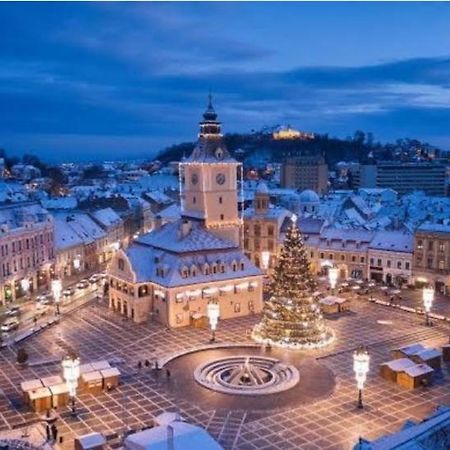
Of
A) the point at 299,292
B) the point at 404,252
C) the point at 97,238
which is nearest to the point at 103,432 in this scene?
the point at 299,292

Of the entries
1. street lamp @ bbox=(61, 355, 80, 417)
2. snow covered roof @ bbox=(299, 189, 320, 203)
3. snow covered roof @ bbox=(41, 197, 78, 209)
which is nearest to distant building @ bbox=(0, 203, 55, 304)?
street lamp @ bbox=(61, 355, 80, 417)

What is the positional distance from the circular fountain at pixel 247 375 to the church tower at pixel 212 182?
2381 centimetres

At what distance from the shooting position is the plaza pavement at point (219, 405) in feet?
128

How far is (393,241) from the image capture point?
82.6m

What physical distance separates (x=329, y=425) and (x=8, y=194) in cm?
7281

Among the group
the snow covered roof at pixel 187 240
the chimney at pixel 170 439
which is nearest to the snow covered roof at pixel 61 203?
the snow covered roof at pixel 187 240

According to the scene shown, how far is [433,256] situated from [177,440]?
5543cm

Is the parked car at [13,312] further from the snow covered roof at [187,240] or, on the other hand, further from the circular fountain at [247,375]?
the circular fountain at [247,375]

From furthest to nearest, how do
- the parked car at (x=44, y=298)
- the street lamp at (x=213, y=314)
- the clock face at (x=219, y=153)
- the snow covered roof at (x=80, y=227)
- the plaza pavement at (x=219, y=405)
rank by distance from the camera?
the snow covered roof at (x=80, y=227) → the clock face at (x=219, y=153) → the parked car at (x=44, y=298) → the street lamp at (x=213, y=314) → the plaza pavement at (x=219, y=405)

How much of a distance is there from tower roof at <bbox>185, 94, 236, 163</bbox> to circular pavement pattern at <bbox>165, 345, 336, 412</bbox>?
26.3 m

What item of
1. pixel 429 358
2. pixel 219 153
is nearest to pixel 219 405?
pixel 429 358

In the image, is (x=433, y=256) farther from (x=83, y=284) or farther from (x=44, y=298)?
(x=44, y=298)

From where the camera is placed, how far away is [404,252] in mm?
80562

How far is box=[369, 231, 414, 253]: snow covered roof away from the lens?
81.1 m
